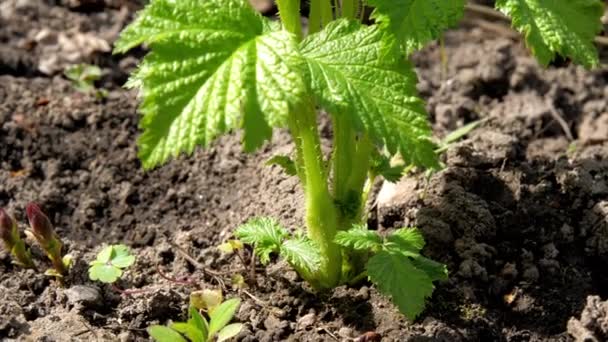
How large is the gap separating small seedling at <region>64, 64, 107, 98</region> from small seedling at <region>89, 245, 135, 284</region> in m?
0.95

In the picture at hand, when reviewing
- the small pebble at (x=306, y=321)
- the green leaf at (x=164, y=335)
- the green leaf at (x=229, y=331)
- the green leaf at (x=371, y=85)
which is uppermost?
→ the green leaf at (x=371, y=85)

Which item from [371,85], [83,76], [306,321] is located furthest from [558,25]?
[83,76]

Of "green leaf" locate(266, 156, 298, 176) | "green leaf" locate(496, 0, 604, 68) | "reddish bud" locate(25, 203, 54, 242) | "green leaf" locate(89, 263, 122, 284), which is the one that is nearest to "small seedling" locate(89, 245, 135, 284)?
"green leaf" locate(89, 263, 122, 284)

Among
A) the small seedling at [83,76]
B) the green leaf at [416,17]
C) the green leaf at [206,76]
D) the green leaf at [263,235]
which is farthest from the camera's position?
the small seedling at [83,76]

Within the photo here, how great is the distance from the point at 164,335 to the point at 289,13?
0.74 meters

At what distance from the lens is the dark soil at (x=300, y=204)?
2.23 metres

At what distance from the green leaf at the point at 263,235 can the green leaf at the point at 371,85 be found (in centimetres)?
42

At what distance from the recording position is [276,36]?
71.4 inches

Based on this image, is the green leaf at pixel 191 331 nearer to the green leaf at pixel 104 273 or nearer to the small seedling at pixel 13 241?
the green leaf at pixel 104 273

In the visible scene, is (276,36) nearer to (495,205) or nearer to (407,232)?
(407,232)

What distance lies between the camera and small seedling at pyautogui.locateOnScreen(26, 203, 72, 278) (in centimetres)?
228

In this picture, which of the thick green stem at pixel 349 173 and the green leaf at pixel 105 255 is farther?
the green leaf at pixel 105 255

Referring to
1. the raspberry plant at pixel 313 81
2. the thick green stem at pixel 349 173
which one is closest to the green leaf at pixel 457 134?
the thick green stem at pixel 349 173

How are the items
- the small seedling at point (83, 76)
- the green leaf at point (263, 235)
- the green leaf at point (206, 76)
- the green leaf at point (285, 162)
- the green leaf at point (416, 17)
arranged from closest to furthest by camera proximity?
the green leaf at point (206, 76) → the green leaf at point (416, 17) → the green leaf at point (263, 235) → the green leaf at point (285, 162) → the small seedling at point (83, 76)
